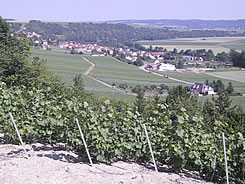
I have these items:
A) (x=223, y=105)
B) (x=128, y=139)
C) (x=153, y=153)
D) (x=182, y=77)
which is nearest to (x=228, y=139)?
(x=153, y=153)

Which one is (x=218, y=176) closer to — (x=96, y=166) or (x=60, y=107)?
(x=96, y=166)

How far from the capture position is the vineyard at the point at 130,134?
19.2ft

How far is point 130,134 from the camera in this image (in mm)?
6281

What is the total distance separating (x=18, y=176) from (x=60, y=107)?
197cm

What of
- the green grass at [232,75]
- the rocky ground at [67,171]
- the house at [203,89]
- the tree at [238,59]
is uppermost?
the rocky ground at [67,171]

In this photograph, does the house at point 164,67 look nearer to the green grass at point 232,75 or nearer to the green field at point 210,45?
the green grass at point 232,75

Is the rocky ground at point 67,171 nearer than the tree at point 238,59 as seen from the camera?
Yes

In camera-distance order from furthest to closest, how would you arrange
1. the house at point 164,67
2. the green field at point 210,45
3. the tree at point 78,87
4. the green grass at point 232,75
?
1. the green field at point 210,45
2. the house at point 164,67
3. the green grass at point 232,75
4. the tree at point 78,87

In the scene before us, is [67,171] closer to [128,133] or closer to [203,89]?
[128,133]

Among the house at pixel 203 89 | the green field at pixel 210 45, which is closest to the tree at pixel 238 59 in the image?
the green field at pixel 210 45

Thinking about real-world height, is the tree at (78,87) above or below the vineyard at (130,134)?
below

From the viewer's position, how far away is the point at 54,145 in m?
7.12

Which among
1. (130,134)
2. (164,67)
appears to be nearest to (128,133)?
(130,134)

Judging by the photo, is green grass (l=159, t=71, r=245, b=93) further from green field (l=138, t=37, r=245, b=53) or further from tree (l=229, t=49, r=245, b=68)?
green field (l=138, t=37, r=245, b=53)
